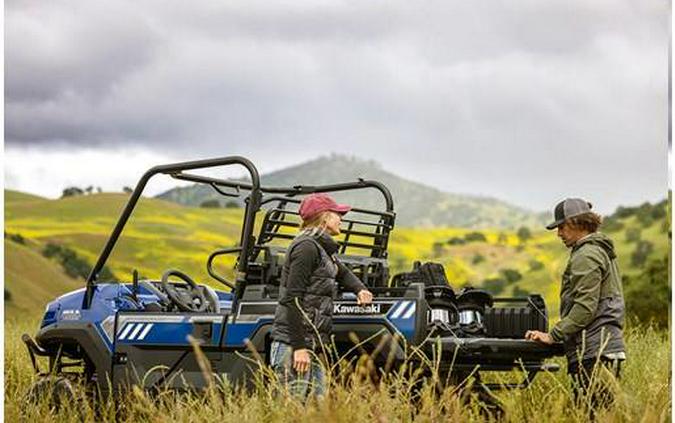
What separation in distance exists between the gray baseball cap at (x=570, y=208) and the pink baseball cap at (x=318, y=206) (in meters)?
1.08

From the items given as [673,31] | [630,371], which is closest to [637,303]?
[630,371]

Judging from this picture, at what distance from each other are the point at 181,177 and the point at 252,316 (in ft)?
4.00

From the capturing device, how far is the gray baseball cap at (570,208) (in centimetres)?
595

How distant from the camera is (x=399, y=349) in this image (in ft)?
20.0

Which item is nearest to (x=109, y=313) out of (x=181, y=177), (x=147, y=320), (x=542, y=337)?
(x=147, y=320)

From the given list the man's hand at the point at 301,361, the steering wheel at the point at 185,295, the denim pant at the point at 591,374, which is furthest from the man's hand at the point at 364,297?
the steering wheel at the point at 185,295

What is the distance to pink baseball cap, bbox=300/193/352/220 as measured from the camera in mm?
6078

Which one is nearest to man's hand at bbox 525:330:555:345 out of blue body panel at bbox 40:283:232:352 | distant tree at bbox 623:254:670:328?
blue body panel at bbox 40:283:232:352

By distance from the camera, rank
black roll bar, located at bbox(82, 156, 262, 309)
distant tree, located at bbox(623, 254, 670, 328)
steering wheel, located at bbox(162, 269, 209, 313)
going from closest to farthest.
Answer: black roll bar, located at bbox(82, 156, 262, 309)
steering wheel, located at bbox(162, 269, 209, 313)
distant tree, located at bbox(623, 254, 670, 328)

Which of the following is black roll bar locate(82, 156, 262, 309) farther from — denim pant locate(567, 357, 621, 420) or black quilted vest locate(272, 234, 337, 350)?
denim pant locate(567, 357, 621, 420)

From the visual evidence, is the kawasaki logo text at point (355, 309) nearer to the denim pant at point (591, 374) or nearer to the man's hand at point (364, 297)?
the man's hand at point (364, 297)

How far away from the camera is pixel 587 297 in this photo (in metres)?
5.78

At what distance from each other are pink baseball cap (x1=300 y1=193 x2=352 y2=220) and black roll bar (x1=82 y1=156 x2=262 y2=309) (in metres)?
0.55

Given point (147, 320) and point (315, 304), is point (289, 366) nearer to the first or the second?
point (315, 304)
